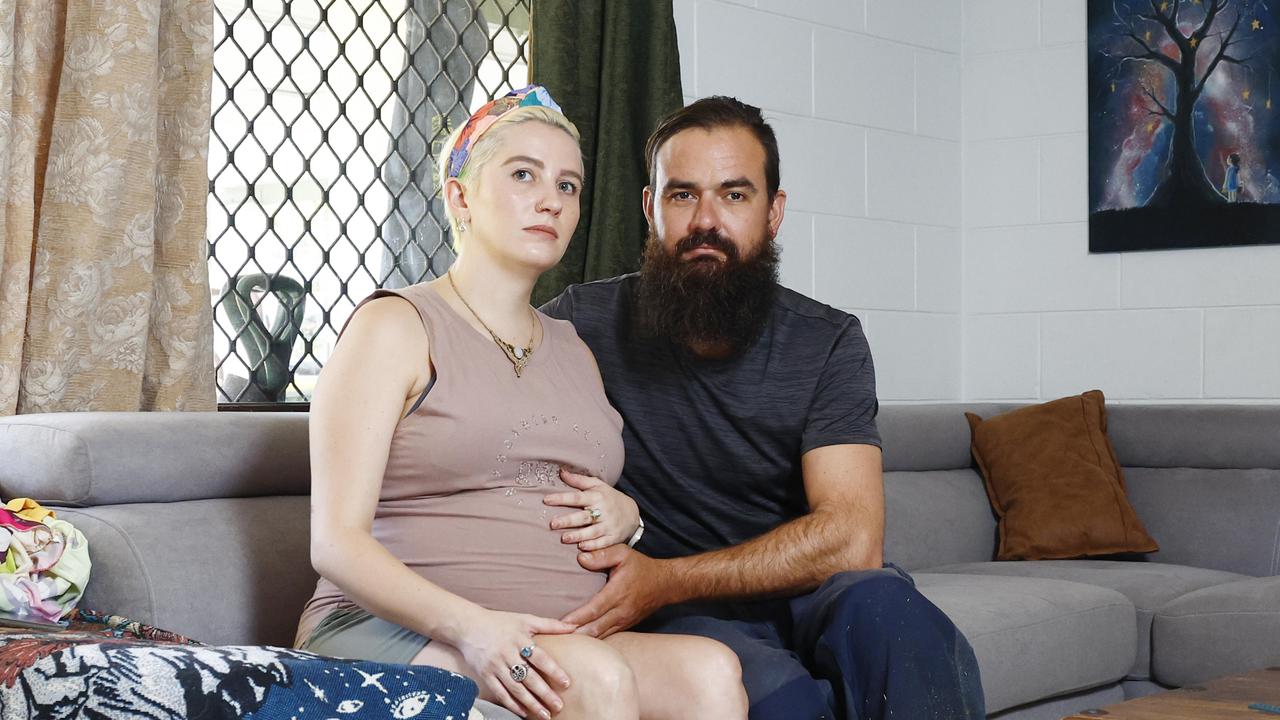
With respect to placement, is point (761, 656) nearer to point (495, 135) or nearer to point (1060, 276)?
point (495, 135)

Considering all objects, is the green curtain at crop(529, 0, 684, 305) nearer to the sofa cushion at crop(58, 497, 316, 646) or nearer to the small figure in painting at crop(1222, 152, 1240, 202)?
the sofa cushion at crop(58, 497, 316, 646)

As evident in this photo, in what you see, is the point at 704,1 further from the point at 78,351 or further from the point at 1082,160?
the point at 78,351

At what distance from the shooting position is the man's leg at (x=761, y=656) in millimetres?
1790

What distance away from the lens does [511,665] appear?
60.1 inches

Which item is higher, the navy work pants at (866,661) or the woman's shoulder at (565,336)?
the woman's shoulder at (565,336)

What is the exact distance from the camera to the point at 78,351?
236 centimetres

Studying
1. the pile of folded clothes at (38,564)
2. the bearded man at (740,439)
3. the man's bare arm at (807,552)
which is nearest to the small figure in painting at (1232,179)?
the bearded man at (740,439)

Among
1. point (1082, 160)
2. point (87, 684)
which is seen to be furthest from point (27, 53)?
point (1082, 160)

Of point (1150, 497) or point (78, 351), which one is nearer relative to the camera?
point (78, 351)

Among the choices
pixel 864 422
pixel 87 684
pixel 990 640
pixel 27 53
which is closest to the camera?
pixel 87 684

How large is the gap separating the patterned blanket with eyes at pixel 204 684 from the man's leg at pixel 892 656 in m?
0.66

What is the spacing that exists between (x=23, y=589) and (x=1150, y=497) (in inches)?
109

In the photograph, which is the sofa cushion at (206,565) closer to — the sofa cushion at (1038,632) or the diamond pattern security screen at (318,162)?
the diamond pattern security screen at (318,162)

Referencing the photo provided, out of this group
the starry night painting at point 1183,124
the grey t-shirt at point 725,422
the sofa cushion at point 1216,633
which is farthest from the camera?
the starry night painting at point 1183,124
